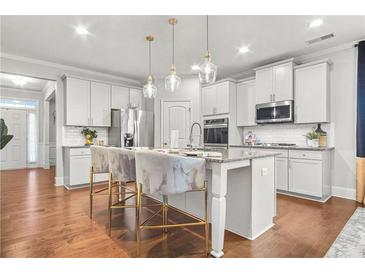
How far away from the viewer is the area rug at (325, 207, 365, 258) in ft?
5.75

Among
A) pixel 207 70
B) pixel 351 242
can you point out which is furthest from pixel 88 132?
pixel 351 242

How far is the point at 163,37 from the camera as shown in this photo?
3.18m

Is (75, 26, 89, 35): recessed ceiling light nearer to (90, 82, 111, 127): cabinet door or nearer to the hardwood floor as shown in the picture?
(90, 82, 111, 127): cabinet door

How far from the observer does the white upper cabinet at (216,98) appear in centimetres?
476

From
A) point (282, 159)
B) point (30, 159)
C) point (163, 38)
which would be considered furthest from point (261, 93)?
point (30, 159)

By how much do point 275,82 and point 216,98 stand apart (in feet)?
4.69

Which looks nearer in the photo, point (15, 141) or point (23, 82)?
point (23, 82)

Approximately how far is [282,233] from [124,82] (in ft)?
16.5

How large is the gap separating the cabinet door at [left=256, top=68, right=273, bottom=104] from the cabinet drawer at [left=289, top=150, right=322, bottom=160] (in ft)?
3.85

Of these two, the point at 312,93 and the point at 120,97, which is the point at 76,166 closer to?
the point at 120,97

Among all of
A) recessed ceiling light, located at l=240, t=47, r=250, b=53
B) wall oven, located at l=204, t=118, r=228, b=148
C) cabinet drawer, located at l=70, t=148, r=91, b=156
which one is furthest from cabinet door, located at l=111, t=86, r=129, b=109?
recessed ceiling light, located at l=240, t=47, r=250, b=53

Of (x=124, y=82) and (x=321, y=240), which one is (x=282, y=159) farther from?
(x=124, y=82)

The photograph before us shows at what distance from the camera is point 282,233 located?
2.16m

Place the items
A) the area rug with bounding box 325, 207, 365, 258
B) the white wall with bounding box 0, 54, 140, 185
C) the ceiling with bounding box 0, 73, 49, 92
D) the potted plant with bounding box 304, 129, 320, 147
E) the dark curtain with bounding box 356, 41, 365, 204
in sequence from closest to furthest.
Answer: the area rug with bounding box 325, 207, 365, 258 → the dark curtain with bounding box 356, 41, 365, 204 → the potted plant with bounding box 304, 129, 320, 147 → the white wall with bounding box 0, 54, 140, 185 → the ceiling with bounding box 0, 73, 49, 92
